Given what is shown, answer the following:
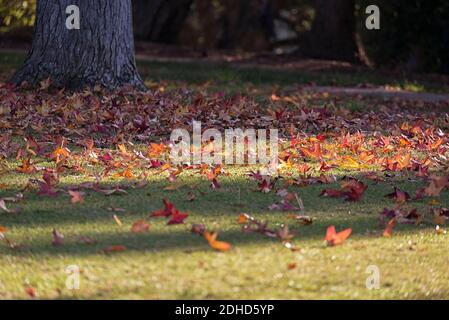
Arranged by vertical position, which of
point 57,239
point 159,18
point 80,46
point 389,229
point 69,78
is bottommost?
point 389,229

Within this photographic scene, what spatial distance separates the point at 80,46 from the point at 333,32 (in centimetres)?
1071

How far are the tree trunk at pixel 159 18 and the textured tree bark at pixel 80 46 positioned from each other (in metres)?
14.4

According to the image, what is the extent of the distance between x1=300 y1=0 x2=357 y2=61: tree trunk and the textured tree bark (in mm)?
9970

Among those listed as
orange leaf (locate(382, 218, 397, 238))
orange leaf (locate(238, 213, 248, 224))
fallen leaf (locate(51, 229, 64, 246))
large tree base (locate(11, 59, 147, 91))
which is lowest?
orange leaf (locate(382, 218, 397, 238))

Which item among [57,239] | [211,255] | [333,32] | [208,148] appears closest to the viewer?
[211,255]

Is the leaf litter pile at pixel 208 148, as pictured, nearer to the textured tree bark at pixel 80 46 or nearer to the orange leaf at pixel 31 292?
the textured tree bark at pixel 80 46

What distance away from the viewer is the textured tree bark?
10.1 m

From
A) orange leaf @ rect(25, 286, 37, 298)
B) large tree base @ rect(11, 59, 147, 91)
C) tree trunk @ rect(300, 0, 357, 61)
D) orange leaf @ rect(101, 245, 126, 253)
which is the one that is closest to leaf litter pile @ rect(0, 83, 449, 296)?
orange leaf @ rect(101, 245, 126, 253)

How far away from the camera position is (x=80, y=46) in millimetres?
10117

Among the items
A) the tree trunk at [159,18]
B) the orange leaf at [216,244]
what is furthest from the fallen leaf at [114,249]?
the tree trunk at [159,18]

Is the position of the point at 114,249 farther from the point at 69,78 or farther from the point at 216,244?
the point at 69,78

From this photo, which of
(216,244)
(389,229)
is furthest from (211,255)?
(389,229)

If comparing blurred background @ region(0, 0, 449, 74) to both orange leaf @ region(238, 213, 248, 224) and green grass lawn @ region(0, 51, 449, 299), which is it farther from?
orange leaf @ region(238, 213, 248, 224)
